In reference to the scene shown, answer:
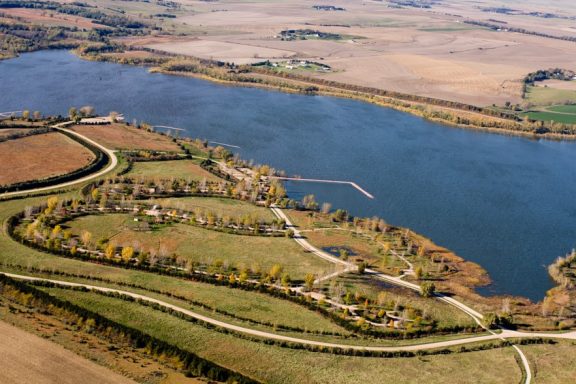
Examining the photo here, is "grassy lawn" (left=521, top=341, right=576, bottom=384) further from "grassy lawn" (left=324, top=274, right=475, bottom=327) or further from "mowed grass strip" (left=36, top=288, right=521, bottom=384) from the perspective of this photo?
"grassy lawn" (left=324, top=274, right=475, bottom=327)

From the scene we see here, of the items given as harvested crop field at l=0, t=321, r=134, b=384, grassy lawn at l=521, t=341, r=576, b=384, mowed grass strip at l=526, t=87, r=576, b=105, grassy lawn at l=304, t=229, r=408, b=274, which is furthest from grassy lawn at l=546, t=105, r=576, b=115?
harvested crop field at l=0, t=321, r=134, b=384

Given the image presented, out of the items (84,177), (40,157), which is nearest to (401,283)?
(84,177)

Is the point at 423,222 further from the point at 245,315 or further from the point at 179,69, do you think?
the point at 179,69

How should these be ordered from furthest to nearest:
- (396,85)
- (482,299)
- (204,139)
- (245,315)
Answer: (396,85) < (204,139) < (482,299) < (245,315)

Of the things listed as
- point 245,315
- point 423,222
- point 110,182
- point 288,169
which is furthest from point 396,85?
point 245,315

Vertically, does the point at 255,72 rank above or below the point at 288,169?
above

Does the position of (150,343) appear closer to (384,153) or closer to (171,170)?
(171,170)

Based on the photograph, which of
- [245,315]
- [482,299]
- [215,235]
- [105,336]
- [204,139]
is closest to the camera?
[105,336]
